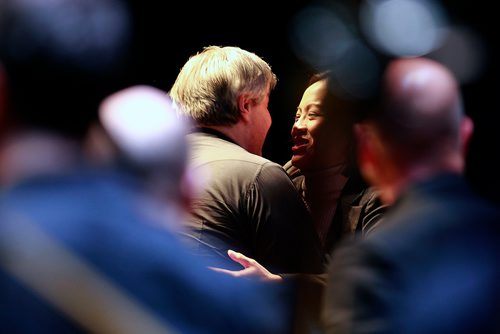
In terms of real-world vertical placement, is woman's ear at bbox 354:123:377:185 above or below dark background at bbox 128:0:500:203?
above

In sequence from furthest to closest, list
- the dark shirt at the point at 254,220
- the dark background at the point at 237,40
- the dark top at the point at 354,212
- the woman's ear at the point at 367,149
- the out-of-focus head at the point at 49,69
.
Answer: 1. the dark background at the point at 237,40
2. the dark top at the point at 354,212
3. the dark shirt at the point at 254,220
4. the woman's ear at the point at 367,149
5. the out-of-focus head at the point at 49,69

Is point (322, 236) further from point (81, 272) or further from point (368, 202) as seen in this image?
point (81, 272)

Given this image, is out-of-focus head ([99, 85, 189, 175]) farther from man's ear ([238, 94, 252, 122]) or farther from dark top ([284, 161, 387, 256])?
dark top ([284, 161, 387, 256])

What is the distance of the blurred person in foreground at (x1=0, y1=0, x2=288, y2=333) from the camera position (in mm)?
966

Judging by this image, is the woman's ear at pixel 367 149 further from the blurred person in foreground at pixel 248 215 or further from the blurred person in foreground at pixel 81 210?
the blurred person in foreground at pixel 248 215

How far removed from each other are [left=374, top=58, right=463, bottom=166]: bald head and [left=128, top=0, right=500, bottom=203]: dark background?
190cm

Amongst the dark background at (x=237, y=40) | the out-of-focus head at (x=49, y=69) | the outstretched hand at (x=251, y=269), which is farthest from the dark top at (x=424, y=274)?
the dark background at (x=237, y=40)

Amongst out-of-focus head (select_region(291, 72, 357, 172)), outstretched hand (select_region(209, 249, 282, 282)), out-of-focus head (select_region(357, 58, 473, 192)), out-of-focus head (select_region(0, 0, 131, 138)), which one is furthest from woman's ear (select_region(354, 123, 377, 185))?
out-of-focus head (select_region(291, 72, 357, 172))

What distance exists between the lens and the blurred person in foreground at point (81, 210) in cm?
97

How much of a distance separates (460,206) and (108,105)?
0.55 meters

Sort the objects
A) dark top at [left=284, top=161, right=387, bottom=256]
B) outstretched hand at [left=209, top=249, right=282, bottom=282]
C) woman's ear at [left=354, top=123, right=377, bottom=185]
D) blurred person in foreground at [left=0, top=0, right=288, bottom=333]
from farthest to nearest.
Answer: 1. dark top at [left=284, top=161, right=387, bottom=256]
2. outstretched hand at [left=209, top=249, right=282, bottom=282]
3. woman's ear at [left=354, top=123, right=377, bottom=185]
4. blurred person in foreground at [left=0, top=0, right=288, bottom=333]

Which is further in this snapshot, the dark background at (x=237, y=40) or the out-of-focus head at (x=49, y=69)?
the dark background at (x=237, y=40)

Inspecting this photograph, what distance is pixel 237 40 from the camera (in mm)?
3318

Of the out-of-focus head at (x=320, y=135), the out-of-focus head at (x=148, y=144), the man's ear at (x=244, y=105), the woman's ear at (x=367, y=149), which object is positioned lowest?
the out-of-focus head at (x=320, y=135)
